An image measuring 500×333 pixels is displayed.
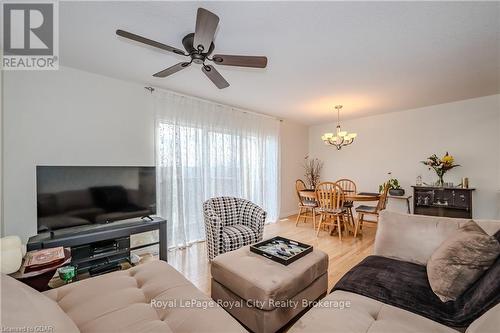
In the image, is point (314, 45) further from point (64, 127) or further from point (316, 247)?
point (64, 127)

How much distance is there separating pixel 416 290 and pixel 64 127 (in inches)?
140

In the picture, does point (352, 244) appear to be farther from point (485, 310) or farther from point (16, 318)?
point (16, 318)

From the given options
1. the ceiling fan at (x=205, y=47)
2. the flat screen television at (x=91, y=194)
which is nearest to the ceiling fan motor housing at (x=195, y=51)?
the ceiling fan at (x=205, y=47)

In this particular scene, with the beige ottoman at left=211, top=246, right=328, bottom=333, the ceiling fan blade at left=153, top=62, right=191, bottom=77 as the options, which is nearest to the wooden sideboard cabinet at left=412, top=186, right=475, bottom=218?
the beige ottoman at left=211, top=246, right=328, bottom=333

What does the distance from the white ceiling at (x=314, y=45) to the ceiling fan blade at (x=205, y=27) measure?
0.83 feet

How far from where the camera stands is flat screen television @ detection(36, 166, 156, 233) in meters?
2.11

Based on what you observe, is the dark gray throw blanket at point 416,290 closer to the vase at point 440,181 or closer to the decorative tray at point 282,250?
the decorative tray at point 282,250

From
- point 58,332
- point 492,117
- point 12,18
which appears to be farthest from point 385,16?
point 492,117

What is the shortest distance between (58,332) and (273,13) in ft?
6.91

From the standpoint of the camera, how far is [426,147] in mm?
4066

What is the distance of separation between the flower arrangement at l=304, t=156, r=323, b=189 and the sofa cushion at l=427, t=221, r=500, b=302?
4.19 metres

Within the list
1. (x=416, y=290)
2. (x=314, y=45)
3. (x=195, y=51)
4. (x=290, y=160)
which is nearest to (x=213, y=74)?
(x=195, y=51)

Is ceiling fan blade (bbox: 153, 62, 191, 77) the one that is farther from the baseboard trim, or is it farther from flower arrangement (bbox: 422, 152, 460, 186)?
flower arrangement (bbox: 422, 152, 460, 186)

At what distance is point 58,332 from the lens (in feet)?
2.43
